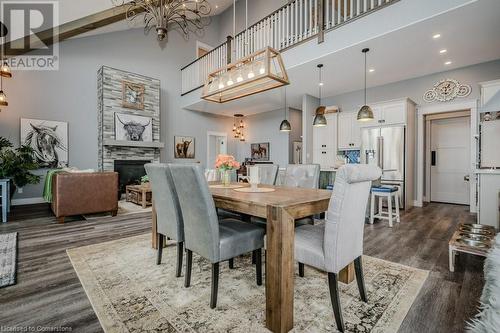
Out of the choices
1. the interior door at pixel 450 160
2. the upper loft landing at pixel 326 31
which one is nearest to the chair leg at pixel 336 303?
the upper loft landing at pixel 326 31

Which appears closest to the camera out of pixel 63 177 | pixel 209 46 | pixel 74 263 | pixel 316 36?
pixel 74 263

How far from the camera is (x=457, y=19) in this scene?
299 cm

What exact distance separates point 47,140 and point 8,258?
4.18m

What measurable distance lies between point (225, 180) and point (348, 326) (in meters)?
1.65

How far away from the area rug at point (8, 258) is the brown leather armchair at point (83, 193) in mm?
673

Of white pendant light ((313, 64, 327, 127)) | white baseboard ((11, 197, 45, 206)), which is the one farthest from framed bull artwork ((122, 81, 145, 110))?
white pendant light ((313, 64, 327, 127))

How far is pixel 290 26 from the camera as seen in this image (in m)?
4.79

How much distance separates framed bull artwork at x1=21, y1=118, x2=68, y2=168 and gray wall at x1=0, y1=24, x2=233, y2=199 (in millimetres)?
121

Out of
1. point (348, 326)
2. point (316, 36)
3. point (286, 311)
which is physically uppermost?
point (316, 36)

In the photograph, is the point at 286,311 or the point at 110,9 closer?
the point at 286,311

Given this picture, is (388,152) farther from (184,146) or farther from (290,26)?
(184,146)

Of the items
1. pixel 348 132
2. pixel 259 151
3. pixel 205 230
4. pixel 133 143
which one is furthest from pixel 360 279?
pixel 259 151

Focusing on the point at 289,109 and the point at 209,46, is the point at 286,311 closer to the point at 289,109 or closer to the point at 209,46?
the point at 289,109

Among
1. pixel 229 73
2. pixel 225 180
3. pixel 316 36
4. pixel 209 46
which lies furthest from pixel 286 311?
pixel 209 46
